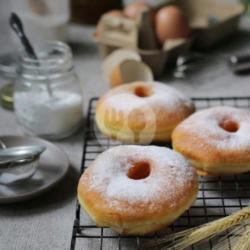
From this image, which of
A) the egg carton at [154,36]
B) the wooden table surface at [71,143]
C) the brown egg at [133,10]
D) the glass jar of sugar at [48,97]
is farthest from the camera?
the brown egg at [133,10]

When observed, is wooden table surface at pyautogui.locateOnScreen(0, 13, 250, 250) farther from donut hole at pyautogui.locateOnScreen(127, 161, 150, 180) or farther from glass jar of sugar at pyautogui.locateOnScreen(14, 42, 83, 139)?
donut hole at pyautogui.locateOnScreen(127, 161, 150, 180)

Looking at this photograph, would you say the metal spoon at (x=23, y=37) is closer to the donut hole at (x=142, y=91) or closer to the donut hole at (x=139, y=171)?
the donut hole at (x=142, y=91)

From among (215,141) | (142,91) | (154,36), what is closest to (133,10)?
(154,36)

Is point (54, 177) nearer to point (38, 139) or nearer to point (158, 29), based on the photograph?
point (38, 139)

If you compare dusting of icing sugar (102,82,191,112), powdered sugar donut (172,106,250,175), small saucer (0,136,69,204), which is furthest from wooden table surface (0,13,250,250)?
powdered sugar donut (172,106,250,175)

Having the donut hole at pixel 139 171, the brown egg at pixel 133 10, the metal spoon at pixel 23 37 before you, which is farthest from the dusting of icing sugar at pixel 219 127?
the brown egg at pixel 133 10

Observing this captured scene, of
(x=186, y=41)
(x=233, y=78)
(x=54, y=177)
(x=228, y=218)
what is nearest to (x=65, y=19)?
(x=186, y=41)
